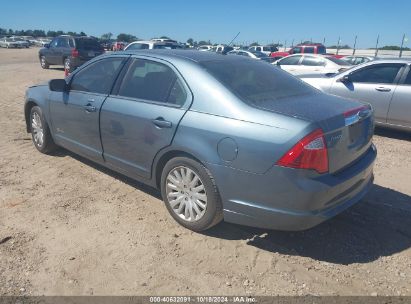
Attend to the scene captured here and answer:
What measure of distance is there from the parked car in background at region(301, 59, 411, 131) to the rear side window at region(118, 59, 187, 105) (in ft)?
15.6

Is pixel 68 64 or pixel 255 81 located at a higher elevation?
pixel 255 81

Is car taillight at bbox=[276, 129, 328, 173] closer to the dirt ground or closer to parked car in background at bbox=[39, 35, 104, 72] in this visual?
the dirt ground

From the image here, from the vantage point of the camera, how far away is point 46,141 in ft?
17.6

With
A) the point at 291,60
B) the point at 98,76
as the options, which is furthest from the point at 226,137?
the point at 291,60

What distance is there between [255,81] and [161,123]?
971 millimetres

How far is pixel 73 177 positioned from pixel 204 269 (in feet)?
8.16

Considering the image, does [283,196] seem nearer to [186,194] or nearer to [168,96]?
[186,194]

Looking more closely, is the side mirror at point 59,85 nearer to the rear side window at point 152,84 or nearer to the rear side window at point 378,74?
the rear side window at point 152,84

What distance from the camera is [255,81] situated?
3619 mm

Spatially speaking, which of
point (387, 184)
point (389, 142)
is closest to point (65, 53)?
point (389, 142)

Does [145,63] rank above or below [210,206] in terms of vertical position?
above

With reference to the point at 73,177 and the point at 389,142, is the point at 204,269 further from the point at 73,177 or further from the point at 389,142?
the point at 389,142

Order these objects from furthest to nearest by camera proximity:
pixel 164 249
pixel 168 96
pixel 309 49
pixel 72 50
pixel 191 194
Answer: pixel 309 49 < pixel 72 50 < pixel 168 96 < pixel 191 194 < pixel 164 249

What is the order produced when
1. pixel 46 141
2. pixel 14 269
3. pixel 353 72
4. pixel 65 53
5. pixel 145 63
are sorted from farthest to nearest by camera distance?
pixel 65 53 → pixel 353 72 → pixel 46 141 → pixel 145 63 → pixel 14 269
